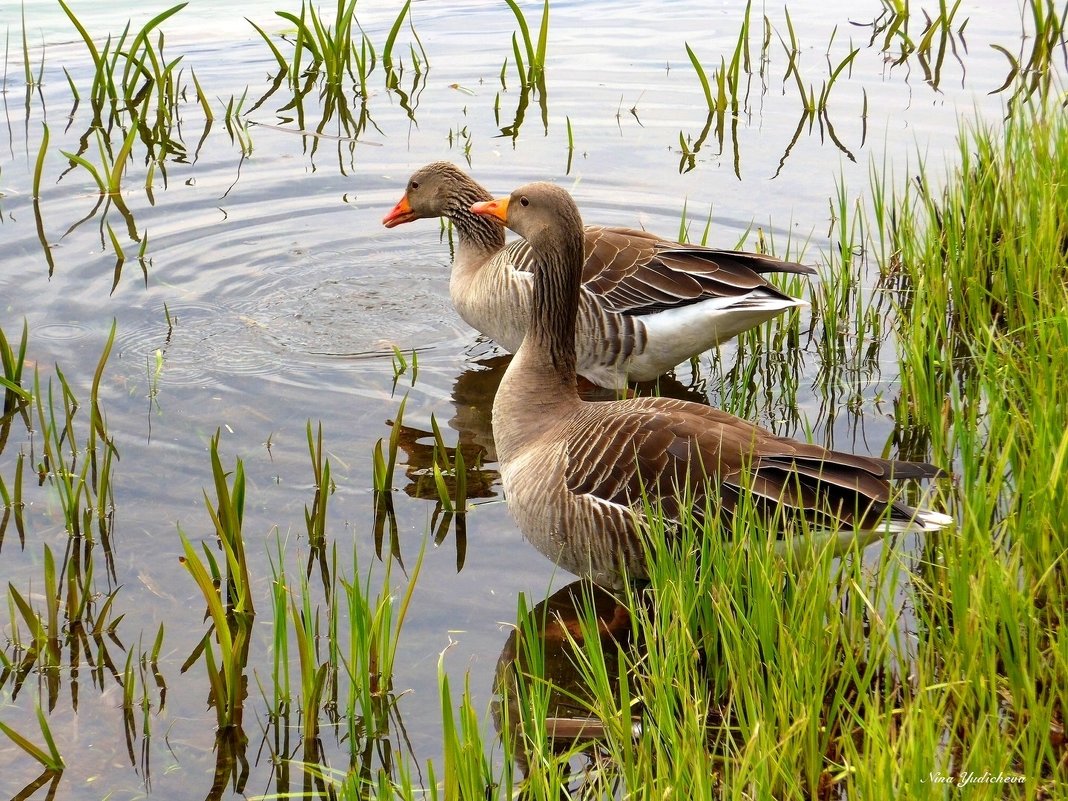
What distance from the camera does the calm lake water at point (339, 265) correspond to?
15.6ft

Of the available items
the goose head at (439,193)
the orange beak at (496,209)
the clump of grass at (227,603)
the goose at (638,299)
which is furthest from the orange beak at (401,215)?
the clump of grass at (227,603)

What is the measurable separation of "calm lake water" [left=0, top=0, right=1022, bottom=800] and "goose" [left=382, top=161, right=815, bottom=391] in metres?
0.32

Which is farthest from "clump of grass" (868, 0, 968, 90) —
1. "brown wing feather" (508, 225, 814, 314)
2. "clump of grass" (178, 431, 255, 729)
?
"clump of grass" (178, 431, 255, 729)

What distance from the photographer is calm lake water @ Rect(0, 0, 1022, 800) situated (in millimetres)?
4762

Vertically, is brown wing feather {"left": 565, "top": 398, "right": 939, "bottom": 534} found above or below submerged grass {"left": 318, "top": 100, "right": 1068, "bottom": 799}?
above

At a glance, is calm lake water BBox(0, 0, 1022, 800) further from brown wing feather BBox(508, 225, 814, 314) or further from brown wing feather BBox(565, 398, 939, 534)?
brown wing feather BBox(565, 398, 939, 534)

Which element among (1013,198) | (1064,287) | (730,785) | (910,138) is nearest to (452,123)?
(910,138)

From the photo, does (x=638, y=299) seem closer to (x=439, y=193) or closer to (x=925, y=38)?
(x=439, y=193)

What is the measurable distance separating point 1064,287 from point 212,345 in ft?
15.2

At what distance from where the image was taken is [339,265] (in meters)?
8.31

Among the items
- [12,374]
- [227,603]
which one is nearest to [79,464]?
[12,374]

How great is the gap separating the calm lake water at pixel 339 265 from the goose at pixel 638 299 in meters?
0.32

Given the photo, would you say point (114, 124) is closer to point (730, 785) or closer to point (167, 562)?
point (167, 562)

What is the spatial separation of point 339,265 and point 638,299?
238 centimetres
